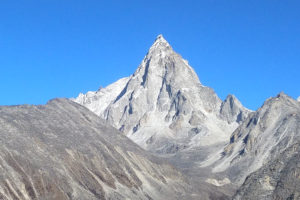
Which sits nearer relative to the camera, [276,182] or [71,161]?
[276,182]

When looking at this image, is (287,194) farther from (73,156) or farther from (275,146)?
(275,146)

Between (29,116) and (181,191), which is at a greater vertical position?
(29,116)

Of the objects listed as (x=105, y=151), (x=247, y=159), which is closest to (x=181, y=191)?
(x=105, y=151)

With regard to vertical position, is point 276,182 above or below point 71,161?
below

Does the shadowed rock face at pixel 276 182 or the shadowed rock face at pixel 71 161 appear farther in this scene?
the shadowed rock face at pixel 71 161

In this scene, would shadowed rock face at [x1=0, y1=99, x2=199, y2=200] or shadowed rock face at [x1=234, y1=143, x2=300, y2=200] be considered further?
shadowed rock face at [x1=0, y1=99, x2=199, y2=200]

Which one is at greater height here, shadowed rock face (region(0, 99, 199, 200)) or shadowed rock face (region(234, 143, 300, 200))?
shadowed rock face (region(0, 99, 199, 200))

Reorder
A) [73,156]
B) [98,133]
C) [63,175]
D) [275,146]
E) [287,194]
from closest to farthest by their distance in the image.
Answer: [287,194], [63,175], [73,156], [98,133], [275,146]

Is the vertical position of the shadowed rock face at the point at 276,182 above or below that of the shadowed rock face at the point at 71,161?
below
